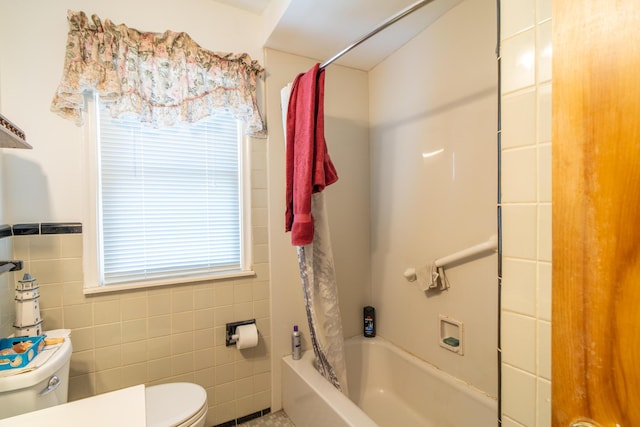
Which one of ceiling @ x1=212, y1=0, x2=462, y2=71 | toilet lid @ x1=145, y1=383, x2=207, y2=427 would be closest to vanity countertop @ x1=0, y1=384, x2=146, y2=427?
toilet lid @ x1=145, y1=383, x2=207, y2=427

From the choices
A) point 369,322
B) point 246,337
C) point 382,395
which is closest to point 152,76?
point 246,337

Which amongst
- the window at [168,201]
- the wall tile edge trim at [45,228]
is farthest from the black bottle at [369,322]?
the wall tile edge trim at [45,228]

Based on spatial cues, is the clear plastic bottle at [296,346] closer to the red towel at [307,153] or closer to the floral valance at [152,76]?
the red towel at [307,153]

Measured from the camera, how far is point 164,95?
152 centimetres

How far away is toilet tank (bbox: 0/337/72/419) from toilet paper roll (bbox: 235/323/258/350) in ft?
2.55

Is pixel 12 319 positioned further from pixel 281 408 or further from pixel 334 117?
pixel 334 117

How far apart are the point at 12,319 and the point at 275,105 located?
1.70 meters

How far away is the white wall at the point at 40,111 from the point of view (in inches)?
50.0

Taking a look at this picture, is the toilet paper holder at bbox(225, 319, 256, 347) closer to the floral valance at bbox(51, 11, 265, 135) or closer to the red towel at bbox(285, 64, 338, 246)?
the red towel at bbox(285, 64, 338, 246)

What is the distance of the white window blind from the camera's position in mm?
1481

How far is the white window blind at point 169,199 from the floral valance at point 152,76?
108 mm

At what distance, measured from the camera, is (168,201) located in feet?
5.26

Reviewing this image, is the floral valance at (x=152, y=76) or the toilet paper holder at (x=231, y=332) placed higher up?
the floral valance at (x=152, y=76)

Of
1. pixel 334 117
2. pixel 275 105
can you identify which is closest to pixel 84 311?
pixel 275 105
